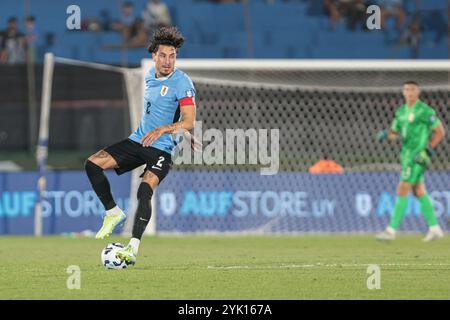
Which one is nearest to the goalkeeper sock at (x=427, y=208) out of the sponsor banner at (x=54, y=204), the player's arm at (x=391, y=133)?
the player's arm at (x=391, y=133)

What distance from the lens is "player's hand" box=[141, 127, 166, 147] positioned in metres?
8.70

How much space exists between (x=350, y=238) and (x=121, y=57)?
6.66 m

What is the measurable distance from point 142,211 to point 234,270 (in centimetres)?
91

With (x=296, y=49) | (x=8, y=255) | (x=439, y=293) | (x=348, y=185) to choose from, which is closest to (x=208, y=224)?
(x=348, y=185)

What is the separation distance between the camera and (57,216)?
14734 mm

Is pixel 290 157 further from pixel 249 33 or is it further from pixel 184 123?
pixel 184 123

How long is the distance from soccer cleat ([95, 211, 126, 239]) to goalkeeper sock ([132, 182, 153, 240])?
21 centimetres

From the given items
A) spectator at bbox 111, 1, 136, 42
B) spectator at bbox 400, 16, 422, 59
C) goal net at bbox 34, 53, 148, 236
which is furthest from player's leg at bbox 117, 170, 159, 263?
spectator at bbox 400, 16, 422, 59

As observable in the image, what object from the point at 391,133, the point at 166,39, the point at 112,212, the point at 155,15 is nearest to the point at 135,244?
the point at 112,212

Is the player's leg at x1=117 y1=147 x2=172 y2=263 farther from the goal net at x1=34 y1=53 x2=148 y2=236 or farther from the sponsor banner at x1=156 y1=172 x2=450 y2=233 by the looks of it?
the goal net at x1=34 y1=53 x2=148 y2=236

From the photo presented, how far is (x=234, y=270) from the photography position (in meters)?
8.92

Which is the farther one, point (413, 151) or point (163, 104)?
point (413, 151)
